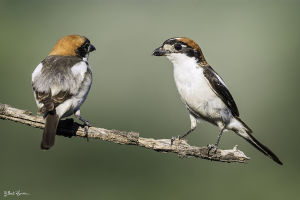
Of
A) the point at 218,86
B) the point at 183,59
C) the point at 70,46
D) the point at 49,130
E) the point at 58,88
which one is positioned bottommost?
the point at 49,130

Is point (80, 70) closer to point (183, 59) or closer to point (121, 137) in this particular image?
point (121, 137)

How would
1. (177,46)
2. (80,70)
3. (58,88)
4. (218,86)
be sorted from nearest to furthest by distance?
(58,88), (80,70), (218,86), (177,46)

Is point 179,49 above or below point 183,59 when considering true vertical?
above

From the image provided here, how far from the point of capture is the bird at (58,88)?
6.80m

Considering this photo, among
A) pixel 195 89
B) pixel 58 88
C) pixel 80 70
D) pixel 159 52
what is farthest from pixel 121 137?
pixel 159 52

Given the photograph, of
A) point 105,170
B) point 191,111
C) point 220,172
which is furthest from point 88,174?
point 191,111

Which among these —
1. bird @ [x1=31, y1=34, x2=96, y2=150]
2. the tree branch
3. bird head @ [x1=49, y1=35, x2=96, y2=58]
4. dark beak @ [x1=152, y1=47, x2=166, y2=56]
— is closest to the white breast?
dark beak @ [x1=152, y1=47, x2=166, y2=56]

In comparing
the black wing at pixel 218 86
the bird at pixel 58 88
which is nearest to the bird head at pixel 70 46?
the bird at pixel 58 88

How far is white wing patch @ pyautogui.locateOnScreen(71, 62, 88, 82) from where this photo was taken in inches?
291

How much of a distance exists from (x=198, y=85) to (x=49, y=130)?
7.81 ft

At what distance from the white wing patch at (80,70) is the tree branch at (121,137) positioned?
0.67 m

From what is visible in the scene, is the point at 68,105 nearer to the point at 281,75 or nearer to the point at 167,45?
the point at 167,45

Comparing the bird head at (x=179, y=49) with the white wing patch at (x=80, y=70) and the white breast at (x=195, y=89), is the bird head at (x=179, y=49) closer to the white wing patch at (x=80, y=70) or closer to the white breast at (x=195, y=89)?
the white breast at (x=195, y=89)

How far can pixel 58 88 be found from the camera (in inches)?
280
